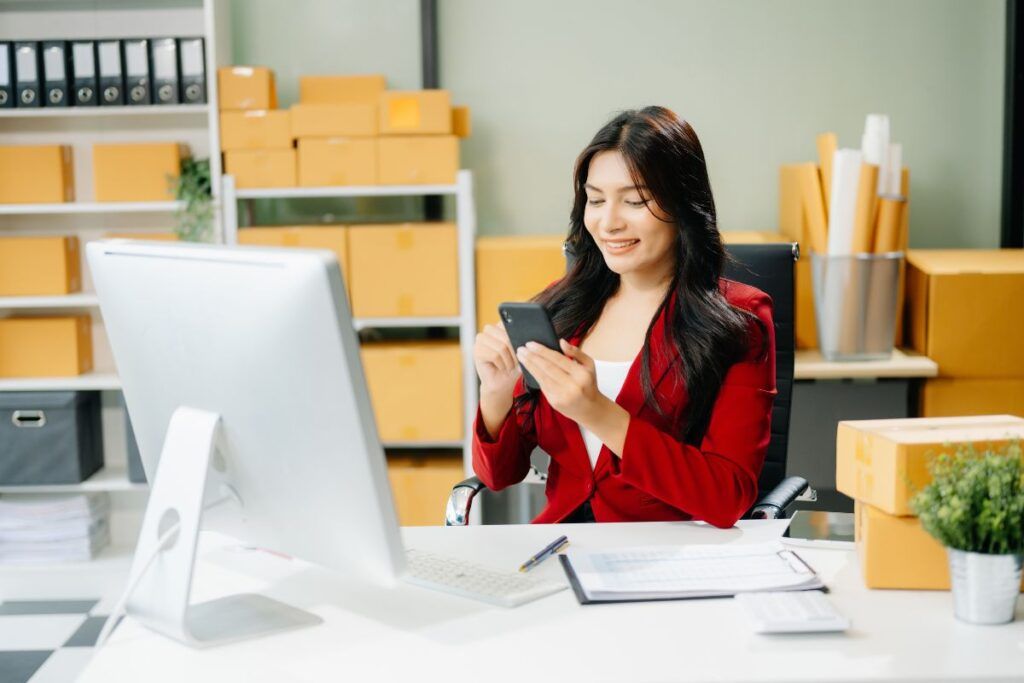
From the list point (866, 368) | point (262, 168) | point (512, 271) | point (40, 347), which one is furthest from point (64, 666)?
point (866, 368)

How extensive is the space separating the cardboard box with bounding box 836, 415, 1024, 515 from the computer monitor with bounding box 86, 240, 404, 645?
631 mm

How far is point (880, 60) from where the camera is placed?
384 centimetres

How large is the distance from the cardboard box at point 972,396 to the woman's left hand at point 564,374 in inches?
76.9

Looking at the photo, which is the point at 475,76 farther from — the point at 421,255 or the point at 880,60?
the point at 880,60

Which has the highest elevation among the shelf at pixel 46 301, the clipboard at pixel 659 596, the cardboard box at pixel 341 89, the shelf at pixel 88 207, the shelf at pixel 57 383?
the cardboard box at pixel 341 89

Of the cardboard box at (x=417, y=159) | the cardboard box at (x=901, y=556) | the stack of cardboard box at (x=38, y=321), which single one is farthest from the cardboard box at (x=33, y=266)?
the cardboard box at (x=901, y=556)

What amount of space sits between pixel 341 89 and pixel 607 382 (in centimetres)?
214

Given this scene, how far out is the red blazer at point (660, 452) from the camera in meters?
1.75

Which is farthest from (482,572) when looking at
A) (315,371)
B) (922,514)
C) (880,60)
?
(880,60)

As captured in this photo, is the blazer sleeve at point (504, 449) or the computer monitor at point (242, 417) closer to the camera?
the computer monitor at point (242, 417)

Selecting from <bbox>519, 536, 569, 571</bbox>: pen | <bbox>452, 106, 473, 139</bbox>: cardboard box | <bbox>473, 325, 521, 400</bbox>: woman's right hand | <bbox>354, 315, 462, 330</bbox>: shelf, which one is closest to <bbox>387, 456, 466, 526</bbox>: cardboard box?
<bbox>354, 315, 462, 330</bbox>: shelf

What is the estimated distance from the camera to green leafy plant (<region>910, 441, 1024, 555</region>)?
1331 millimetres

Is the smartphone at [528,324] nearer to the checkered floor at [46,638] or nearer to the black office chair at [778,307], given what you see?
the black office chair at [778,307]

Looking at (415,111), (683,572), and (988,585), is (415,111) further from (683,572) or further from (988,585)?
(988,585)
